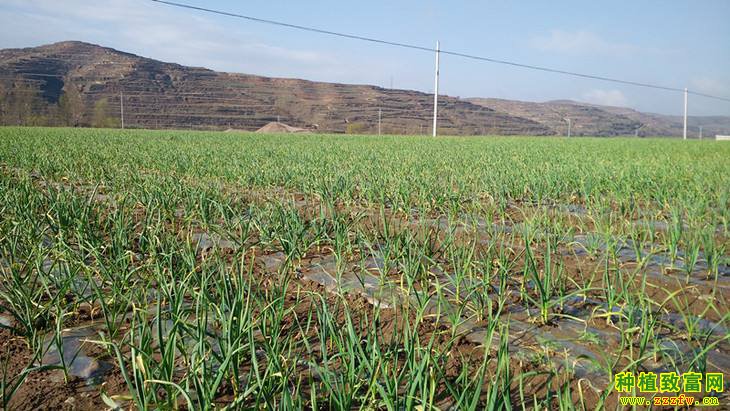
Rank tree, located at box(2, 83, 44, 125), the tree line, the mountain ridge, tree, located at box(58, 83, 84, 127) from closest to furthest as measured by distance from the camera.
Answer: tree, located at box(2, 83, 44, 125), the tree line, tree, located at box(58, 83, 84, 127), the mountain ridge

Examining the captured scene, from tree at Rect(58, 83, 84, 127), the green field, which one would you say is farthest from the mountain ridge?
the green field

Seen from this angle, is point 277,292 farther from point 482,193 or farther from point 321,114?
point 321,114

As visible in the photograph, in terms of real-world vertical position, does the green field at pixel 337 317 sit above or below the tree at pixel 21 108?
below

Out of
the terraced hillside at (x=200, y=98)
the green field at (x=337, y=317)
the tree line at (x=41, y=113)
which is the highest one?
the terraced hillside at (x=200, y=98)

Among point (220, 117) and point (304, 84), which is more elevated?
point (304, 84)

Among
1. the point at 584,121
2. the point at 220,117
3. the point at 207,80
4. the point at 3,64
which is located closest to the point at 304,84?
the point at 207,80

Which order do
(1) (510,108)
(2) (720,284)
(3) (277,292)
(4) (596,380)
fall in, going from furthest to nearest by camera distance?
(1) (510,108) < (2) (720,284) < (3) (277,292) < (4) (596,380)

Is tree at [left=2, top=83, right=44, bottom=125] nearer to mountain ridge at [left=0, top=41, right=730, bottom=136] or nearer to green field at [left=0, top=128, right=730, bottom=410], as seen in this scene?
mountain ridge at [left=0, top=41, right=730, bottom=136]

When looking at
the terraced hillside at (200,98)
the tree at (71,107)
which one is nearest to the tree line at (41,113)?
the tree at (71,107)

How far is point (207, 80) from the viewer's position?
91812mm

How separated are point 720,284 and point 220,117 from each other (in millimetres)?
73993

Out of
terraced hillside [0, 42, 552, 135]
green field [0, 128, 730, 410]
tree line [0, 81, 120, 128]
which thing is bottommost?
green field [0, 128, 730, 410]

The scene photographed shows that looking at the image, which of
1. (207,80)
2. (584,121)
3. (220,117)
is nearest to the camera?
(220,117)

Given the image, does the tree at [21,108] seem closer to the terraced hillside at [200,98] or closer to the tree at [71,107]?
the terraced hillside at [200,98]
